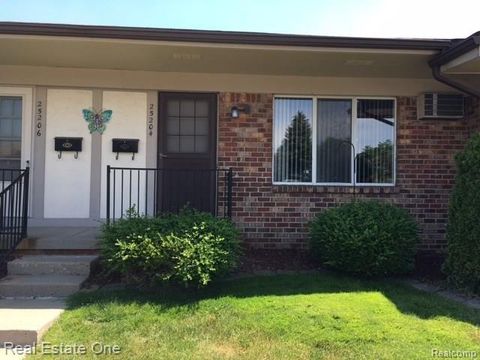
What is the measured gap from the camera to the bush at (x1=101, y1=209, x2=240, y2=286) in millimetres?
5242

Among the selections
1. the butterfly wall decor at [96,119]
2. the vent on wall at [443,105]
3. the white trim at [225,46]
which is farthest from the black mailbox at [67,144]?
the vent on wall at [443,105]

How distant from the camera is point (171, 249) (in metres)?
5.30

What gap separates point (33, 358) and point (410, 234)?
172 inches

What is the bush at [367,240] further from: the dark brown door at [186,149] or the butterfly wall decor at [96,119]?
the butterfly wall decor at [96,119]

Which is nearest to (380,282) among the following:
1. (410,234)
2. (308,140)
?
(410,234)

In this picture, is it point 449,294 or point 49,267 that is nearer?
point 449,294

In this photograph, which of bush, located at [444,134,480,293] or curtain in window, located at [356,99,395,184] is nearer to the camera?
bush, located at [444,134,480,293]

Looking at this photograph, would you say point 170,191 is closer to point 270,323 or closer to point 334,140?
point 334,140

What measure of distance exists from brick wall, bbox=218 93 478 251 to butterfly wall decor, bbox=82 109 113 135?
171cm

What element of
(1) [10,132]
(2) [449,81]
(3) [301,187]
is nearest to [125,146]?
(1) [10,132]

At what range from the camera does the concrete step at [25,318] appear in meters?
4.49

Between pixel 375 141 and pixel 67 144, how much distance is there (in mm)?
4571

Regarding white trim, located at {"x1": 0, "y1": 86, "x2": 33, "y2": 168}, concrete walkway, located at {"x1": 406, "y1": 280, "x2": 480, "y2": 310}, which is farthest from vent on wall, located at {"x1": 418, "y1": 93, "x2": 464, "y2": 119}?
white trim, located at {"x1": 0, "y1": 86, "x2": 33, "y2": 168}

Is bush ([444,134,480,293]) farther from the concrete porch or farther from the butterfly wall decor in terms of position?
the butterfly wall decor
